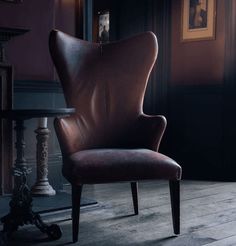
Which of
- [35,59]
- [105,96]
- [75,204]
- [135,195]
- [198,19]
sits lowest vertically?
[135,195]

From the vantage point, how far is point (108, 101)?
2.91m

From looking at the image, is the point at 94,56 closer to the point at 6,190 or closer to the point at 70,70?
the point at 70,70

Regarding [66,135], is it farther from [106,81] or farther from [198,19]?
[198,19]

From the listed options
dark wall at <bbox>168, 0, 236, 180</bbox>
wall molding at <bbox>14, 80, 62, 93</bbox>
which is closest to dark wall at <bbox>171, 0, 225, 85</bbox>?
dark wall at <bbox>168, 0, 236, 180</bbox>

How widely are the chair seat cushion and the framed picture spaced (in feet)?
7.34

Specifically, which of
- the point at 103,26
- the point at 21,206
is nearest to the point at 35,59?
the point at 21,206

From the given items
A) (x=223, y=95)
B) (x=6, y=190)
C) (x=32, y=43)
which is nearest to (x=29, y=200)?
(x=6, y=190)

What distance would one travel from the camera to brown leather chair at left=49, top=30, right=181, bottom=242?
2.53 meters

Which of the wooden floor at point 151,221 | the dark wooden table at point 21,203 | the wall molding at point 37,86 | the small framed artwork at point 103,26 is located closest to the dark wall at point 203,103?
the wooden floor at point 151,221

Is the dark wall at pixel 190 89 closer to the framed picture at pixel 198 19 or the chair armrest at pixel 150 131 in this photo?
the framed picture at pixel 198 19

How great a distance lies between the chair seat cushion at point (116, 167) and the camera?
2301 millimetres

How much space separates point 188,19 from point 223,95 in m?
0.83

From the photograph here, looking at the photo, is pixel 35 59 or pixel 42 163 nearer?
pixel 42 163

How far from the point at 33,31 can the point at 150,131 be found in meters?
1.32
